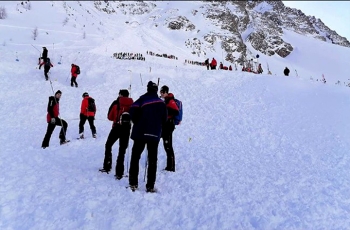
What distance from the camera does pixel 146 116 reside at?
6141 mm

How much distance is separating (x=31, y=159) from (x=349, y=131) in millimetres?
10810

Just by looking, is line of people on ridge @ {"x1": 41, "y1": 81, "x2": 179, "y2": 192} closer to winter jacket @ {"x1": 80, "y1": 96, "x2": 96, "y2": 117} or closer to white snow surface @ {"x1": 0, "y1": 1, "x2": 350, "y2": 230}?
white snow surface @ {"x1": 0, "y1": 1, "x2": 350, "y2": 230}

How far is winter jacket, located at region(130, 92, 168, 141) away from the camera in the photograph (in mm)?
6141

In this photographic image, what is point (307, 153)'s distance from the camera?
9.82 metres

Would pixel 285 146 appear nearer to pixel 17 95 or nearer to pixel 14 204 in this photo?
pixel 14 204

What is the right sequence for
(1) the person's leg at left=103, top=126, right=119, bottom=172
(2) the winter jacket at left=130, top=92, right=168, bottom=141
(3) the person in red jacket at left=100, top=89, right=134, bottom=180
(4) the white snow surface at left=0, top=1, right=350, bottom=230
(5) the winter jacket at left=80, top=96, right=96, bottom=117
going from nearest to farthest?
(4) the white snow surface at left=0, top=1, right=350, bottom=230
(2) the winter jacket at left=130, top=92, right=168, bottom=141
(3) the person in red jacket at left=100, top=89, right=134, bottom=180
(1) the person's leg at left=103, top=126, right=119, bottom=172
(5) the winter jacket at left=80, top=96, right=96, bottom=117

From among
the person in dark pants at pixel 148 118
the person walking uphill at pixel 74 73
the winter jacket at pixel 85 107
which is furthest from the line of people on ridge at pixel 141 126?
the person walking uphill at pixel 74 73

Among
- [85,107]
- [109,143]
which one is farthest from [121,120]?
[85,107]


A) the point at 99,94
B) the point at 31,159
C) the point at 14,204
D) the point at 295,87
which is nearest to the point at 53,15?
the point at 99,94

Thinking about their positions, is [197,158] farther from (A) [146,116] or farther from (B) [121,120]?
(A) [146,116]

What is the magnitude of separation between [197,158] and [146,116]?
388 centimetres

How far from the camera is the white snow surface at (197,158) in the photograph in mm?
5484

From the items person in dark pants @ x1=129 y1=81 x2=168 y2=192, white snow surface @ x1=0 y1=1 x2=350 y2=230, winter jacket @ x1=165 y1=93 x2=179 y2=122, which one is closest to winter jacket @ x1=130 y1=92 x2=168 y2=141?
person in dark pants @ x1=129 y1=81 x2=168 y2=192

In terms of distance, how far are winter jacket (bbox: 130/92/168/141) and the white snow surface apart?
3.98 feet
